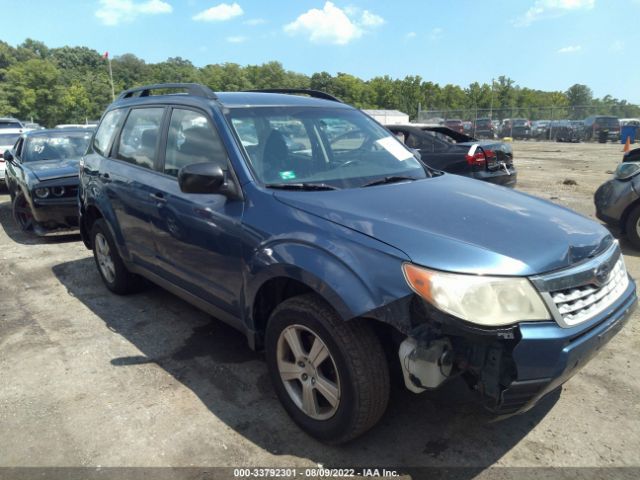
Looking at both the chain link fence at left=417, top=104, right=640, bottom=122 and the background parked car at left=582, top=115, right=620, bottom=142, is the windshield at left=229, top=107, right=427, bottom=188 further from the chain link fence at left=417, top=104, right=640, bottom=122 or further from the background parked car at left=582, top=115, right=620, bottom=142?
the chain link fence at left=417, top=104, right=640, bottom=122

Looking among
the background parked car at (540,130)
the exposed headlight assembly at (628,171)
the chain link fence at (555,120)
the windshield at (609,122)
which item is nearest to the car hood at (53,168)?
the exposed headlight assembly at (628,171)

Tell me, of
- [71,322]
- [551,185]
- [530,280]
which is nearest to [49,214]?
[71,322]

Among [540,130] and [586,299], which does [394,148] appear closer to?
[586,299]

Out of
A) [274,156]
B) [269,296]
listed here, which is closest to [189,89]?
[274,156]

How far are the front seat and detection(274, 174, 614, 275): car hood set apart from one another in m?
0.26

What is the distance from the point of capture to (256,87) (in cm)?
7231

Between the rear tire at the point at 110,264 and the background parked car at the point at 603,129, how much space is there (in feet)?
107

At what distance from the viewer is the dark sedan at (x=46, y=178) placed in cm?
684

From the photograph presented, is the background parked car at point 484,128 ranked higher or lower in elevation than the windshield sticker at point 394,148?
lower

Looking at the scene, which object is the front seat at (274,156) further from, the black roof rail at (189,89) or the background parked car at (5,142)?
the background parked car at (5,142)

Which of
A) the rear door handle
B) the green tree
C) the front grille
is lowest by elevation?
the front grille

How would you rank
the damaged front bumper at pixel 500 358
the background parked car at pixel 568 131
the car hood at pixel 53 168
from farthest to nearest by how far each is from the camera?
the background parked car at pixel 568 131
the car hood at pixel 53 168
the damaged front bumper at pixel 500 358

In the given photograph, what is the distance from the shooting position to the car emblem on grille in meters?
2.34

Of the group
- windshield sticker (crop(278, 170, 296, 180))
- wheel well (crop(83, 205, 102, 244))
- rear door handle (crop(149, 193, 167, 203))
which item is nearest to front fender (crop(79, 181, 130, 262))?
wheel well (crop(83, 205, 102, 244))
